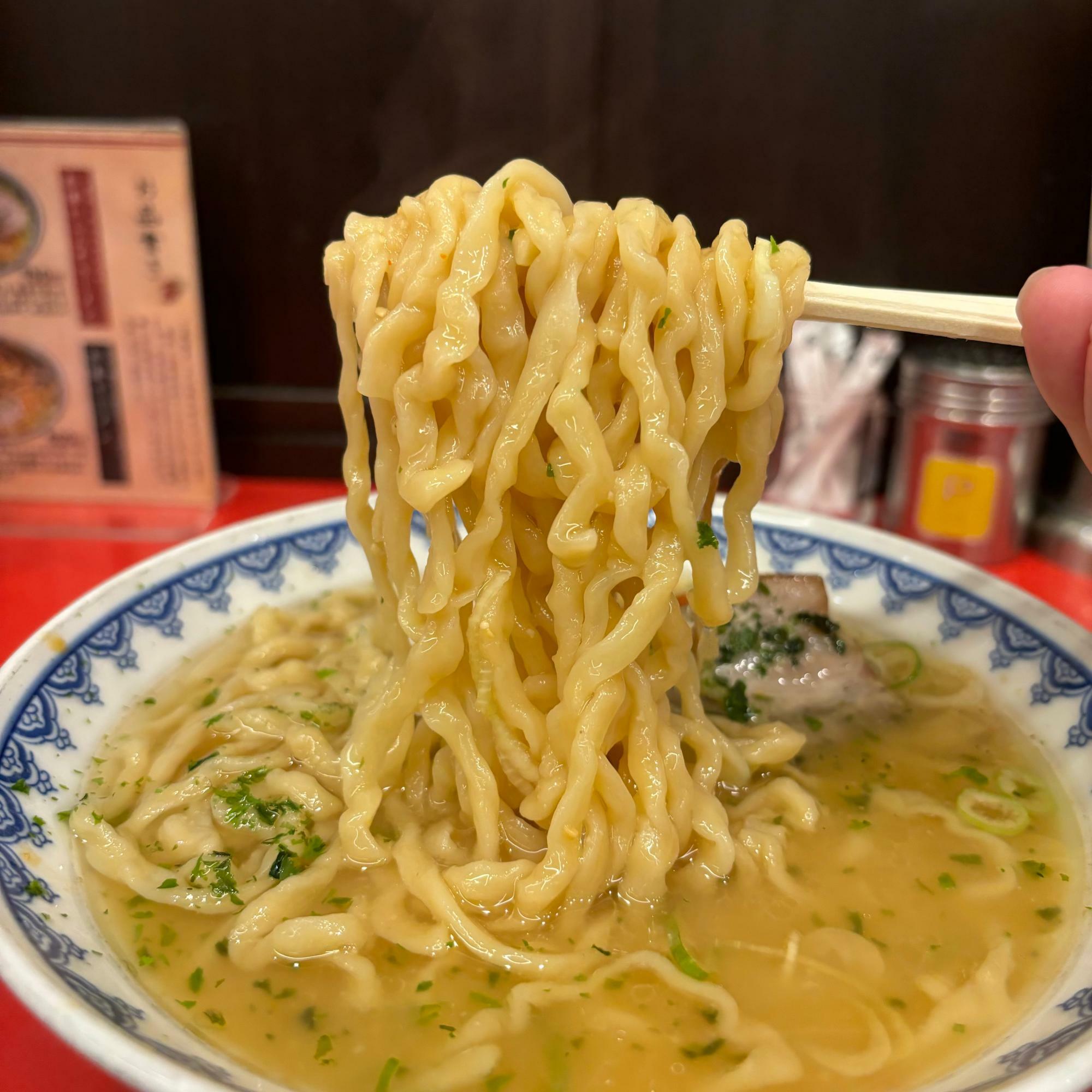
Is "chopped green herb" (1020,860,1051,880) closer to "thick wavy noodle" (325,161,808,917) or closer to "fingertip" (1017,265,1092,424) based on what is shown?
"thick wavy noodle" (325,161,808,917)

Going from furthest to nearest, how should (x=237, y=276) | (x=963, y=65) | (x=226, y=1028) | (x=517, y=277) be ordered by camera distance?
1. (x=237, y=276)
2. (x=963, y=65)
3. (x=517, y=277)
4. (x=226, y=1028)

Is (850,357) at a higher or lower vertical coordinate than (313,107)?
lower

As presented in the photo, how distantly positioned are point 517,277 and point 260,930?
115 cm

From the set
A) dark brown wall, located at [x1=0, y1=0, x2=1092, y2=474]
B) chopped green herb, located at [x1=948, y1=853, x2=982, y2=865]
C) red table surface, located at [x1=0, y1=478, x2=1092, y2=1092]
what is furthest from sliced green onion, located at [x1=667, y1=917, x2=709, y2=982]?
dark brown wall, located at [x1=0, y1=0, x2=1092, y2=474]

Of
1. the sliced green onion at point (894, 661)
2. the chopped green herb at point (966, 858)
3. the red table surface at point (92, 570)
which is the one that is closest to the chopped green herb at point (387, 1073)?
the chopped green herb at point (966, 858)

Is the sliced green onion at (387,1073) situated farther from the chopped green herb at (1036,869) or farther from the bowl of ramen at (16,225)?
the bowl of ramen at (16,225)

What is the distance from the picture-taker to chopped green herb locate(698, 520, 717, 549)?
1576mm

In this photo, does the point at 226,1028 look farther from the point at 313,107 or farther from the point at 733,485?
the point at 313,107

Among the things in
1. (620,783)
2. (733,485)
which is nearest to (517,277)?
(733,485)

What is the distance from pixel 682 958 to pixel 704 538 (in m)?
0.70

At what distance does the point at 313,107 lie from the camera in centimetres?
311

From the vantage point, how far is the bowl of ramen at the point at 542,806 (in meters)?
1.38

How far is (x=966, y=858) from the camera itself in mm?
1773

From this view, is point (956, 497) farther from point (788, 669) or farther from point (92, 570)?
point (92, 570)
